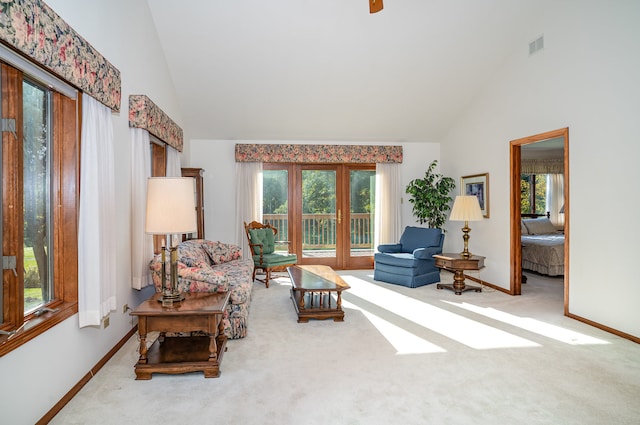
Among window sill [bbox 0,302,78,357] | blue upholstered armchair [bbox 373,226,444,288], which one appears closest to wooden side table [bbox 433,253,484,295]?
blue upholstered armchair [bbox 373,226,444,288]

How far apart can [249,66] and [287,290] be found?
10.4 feet

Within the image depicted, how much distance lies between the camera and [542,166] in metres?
8.72

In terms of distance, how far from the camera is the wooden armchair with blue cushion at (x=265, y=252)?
5723 mm

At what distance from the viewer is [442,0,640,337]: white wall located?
3490 millimetres

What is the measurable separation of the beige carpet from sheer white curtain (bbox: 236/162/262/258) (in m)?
2.72

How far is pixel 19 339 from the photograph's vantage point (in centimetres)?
196

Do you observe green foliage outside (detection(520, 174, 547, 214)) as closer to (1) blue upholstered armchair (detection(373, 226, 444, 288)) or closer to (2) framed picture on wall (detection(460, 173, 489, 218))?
(2) framed picture on wall (detection(460, 173, 489, 218))

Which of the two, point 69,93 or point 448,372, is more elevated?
point 69,93

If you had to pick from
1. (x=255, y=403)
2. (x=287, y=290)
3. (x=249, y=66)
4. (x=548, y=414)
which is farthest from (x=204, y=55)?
(x=548, y=414)

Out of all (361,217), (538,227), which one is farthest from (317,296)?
(538,227)

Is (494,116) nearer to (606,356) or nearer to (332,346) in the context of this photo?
(606,356)

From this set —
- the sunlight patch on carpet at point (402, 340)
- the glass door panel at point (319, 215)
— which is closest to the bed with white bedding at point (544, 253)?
the glass door panel at point (319, 215)

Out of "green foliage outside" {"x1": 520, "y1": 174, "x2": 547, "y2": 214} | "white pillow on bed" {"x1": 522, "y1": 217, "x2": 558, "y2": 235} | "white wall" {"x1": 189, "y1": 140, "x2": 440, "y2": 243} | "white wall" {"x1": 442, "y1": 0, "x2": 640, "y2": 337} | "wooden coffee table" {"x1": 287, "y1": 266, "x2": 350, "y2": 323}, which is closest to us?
"white wall" {"x1": 442, "y1": 0, "x2": 640, "y2": 337}

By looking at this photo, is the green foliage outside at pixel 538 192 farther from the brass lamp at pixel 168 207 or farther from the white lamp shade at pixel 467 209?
the brass lamp at pixel 168 207
